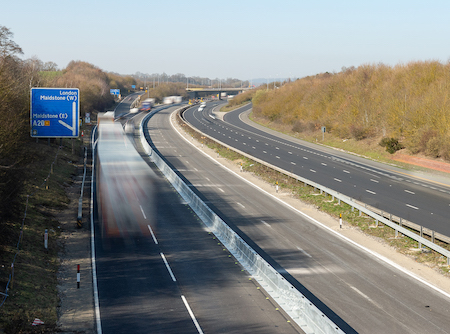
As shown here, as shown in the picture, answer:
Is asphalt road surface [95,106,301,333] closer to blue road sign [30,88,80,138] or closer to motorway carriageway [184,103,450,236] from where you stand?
blue road sign [30,88,80,138]

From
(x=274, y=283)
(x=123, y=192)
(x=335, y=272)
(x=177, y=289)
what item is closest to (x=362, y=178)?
(x=123, y=192)

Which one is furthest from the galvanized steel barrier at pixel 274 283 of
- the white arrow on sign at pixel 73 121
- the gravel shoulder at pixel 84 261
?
the white arrow on sign at pixel 73 121

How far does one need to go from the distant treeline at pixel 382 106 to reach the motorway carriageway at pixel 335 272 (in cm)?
2605

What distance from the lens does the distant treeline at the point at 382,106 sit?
5122 cm

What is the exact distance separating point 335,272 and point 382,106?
49.2 m

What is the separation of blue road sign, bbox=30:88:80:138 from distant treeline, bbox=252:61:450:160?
1457 inches

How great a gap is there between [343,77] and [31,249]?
246ft

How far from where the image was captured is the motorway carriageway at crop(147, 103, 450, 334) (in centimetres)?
1495

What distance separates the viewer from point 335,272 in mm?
19297

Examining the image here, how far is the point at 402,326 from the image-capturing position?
14.3m

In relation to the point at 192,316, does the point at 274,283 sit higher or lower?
higher

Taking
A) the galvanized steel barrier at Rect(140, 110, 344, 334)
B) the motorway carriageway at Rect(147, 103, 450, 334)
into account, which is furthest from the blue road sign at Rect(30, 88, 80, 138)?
the motorway carriageway at Rect(147, 103, 450, 334)

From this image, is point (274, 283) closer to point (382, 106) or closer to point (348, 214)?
point (348, 214)

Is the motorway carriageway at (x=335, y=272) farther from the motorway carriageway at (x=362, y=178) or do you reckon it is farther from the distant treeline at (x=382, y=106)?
the distant treeline at (x=382, y=106)
